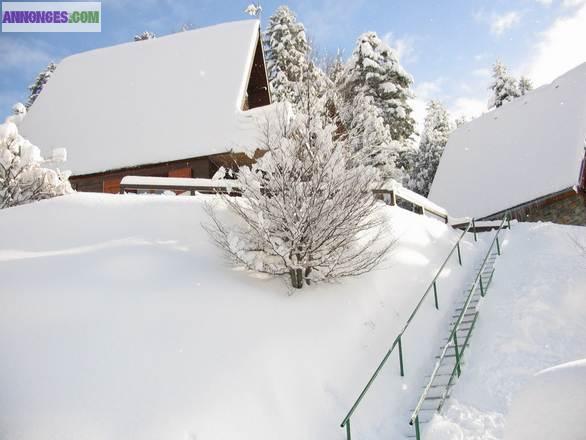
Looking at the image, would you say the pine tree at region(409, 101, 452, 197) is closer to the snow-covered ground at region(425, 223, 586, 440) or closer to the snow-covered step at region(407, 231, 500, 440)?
the snow-covered ground at region(425, 223, 586, 440)

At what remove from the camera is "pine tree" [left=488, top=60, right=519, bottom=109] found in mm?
40031

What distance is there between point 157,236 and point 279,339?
4.46 metres

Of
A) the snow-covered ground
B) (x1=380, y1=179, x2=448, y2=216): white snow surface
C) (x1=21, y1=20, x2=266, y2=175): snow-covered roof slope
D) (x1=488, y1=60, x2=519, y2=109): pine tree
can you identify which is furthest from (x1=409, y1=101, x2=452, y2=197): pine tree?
the snow-covered ground

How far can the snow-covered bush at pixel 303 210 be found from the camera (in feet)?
37.0

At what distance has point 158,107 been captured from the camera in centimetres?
2091

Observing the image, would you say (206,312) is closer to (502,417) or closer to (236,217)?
(236,217)

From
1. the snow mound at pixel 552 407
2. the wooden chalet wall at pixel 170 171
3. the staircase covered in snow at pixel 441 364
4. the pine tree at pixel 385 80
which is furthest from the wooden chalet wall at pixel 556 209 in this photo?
the snow mound at pixel 552 407

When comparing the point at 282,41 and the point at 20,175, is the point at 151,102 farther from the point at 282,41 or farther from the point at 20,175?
the point at 282,41

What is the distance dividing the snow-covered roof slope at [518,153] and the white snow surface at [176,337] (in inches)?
481

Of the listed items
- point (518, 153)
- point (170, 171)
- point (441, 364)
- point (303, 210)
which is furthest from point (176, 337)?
point (518, 153)

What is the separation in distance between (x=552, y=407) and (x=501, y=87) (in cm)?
4084

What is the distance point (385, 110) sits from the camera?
32.0 meters

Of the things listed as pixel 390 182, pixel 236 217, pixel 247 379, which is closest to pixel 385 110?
pixel 390 182

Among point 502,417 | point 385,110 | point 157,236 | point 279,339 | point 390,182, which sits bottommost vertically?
point 502,417
